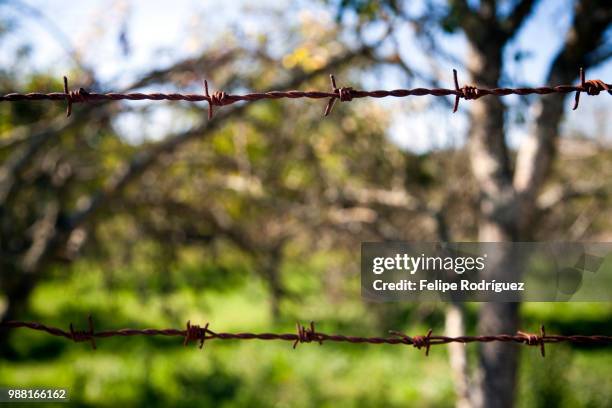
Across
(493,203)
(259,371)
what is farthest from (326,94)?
(259,371)

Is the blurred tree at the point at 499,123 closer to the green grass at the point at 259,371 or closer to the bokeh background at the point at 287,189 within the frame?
the bokeh background at the point at 287,189

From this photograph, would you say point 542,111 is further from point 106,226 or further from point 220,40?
point 106,226

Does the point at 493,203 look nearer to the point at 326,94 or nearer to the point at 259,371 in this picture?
the point at 326,94

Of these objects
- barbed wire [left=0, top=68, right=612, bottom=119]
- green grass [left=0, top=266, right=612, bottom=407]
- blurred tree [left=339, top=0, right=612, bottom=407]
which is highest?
blurred tree [left=339, top=0, right=612, bottom=407]

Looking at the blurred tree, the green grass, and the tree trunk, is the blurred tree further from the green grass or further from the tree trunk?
the green grass

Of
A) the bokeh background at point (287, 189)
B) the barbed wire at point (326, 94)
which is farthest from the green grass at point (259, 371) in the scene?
the barbed wire at point (326, 94)

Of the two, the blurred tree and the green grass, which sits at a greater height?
the blurred tree

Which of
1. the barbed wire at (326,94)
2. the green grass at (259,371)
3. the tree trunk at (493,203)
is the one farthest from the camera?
the green grass at (259,371)

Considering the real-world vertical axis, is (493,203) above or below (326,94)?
above

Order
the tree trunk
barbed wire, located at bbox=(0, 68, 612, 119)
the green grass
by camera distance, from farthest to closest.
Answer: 1. the green grass
2. the tree trunk
3. barbed wire, located at bbox=(0, 68, 612, 119)

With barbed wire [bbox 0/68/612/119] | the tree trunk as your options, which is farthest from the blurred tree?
barbed wire [bbox 0/68/612/119]

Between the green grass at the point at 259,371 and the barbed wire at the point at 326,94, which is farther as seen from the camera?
the green grass at the point at 259,371

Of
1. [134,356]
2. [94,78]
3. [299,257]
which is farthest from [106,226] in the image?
[299,257]

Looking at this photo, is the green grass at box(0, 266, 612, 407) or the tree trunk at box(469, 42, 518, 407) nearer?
the tree trunk at box(469, 42, 518, 407)
